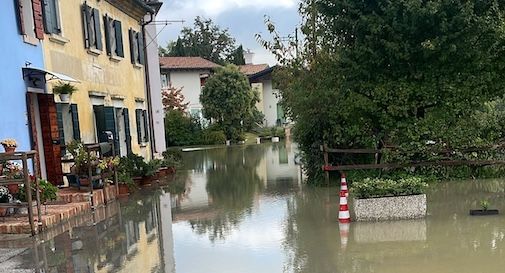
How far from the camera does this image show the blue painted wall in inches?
393

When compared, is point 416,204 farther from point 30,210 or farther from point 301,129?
point 30,210

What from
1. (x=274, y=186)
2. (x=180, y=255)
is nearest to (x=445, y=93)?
(x=274, y=186)

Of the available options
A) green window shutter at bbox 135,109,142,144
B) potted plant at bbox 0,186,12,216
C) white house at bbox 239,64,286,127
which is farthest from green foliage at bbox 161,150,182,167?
white house at bbox 239,64,286,127

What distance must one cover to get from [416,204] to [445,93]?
4164 mm

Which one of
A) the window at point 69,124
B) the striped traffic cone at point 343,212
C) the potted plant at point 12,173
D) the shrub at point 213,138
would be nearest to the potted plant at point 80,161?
the window at point 69,124

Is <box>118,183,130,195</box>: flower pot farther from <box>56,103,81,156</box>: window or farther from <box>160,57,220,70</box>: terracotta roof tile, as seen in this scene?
<box>160,57,220,70</box>: terracotta roof tile

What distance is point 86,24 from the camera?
14055 millimetres

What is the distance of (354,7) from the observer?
1166cm

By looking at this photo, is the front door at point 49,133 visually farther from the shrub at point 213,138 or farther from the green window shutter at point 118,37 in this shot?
the shrub at point 213,138

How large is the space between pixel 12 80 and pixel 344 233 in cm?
713

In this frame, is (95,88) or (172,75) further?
(172,75)

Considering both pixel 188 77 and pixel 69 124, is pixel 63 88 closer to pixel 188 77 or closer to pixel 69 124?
pixel 69 124

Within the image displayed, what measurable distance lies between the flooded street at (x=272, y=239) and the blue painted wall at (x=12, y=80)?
2347 mm

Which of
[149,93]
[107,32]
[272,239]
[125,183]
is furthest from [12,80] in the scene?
[149,93]
